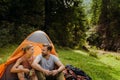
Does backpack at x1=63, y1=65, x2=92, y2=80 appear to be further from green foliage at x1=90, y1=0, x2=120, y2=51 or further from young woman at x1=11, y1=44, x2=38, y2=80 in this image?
green foliage at x1=90, y1=0, x2=120, y2=51

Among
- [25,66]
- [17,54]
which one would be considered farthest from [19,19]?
[25,66]

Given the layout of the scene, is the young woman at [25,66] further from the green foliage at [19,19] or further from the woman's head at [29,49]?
the green foliage at [19,19]

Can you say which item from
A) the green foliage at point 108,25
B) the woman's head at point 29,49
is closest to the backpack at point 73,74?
the woman's head at point 29,49

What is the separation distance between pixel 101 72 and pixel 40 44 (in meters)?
5.51

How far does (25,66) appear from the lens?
8430mm

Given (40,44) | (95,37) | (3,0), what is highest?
(3,0)

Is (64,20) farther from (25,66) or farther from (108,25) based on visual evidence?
(25,66)

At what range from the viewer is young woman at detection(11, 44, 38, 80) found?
8.20 meters

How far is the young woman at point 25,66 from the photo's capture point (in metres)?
8.20

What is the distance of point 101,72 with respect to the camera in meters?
15.1

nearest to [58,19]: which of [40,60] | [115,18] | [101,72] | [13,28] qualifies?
[13,28]

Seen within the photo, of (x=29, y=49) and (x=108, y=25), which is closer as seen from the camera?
(x=29, y=49)

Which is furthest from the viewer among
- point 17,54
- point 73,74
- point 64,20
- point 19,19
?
point 64,20

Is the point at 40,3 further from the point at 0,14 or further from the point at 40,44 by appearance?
the point at 40,44
